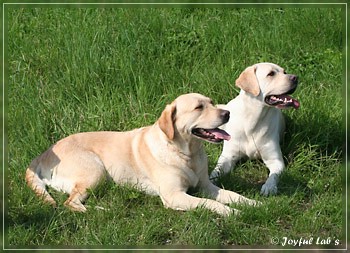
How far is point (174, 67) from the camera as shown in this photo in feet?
24.6

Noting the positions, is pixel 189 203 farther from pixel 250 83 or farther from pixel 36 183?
pixel 250 83

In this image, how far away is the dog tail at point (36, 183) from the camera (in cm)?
562

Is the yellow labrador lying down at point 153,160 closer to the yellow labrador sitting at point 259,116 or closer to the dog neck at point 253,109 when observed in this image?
the yellow labrador sitting at point 259,116

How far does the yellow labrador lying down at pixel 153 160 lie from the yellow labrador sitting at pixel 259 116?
0.49 meters

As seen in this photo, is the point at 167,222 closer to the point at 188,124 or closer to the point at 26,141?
the point at 188,124

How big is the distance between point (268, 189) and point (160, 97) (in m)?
1.76

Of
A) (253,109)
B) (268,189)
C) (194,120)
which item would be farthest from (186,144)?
(253,109)

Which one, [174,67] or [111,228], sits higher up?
[174,67]

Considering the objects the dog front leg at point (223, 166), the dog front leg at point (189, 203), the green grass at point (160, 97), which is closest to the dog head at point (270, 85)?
the green grass at point (160, 97)

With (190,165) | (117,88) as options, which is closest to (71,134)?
(117,88)

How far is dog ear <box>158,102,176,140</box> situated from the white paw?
3.01 ft

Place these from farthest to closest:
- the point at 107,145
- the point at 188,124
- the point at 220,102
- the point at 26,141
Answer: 1. the point at 220,102
2. the point at 26,141
3. the point at 107,145
4. the point at 188,124

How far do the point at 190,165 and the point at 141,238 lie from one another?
94cm

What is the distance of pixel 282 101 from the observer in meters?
6.36
